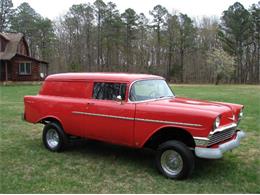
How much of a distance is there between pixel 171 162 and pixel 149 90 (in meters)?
1.58

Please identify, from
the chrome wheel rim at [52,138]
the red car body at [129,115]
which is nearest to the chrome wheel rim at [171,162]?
the red car body at [129,115]

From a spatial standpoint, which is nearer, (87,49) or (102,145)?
(102,145)

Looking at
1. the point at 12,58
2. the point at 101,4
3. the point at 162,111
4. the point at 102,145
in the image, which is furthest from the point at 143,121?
the point at 101,4

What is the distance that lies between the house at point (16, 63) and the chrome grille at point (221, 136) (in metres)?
33.7

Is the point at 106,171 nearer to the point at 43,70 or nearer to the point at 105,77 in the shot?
the point at 105,77

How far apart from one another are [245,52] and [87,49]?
2706cm

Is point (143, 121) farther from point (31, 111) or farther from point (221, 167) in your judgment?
point (31, 111)

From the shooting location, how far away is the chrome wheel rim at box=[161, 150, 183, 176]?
5.61 metres

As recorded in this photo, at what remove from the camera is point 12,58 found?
3697cm

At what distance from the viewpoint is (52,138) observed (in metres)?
7.60

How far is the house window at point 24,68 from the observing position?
38125 mm

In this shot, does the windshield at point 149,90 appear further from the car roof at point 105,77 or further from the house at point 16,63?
the house at point 16,63

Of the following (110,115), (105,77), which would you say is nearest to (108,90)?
(105,77)

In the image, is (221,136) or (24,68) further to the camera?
(24,68)
